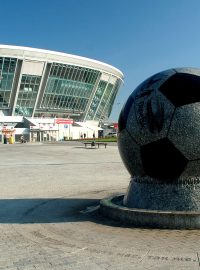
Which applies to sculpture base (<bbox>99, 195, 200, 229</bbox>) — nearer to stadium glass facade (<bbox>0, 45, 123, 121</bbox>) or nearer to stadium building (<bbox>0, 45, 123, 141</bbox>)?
stadium building (<bbox>0, 45, 123, 141</bbox>)

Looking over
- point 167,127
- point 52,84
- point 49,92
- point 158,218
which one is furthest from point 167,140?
point 49,92

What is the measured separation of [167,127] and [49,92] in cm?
7051

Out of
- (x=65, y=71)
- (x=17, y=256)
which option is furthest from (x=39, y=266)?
(x=65, y=71)

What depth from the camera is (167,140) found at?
648cm

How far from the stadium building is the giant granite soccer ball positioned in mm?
58520

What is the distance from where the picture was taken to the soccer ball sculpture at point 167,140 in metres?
6.45

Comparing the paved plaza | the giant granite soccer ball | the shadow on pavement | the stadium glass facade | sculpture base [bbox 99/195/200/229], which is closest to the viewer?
the paved plaza

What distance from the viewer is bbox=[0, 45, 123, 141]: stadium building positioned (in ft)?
222

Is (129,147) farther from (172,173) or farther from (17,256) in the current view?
(17,256)

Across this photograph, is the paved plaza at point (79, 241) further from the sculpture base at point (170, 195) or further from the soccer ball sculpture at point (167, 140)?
the soccer ball sculpture at point (167, 140)

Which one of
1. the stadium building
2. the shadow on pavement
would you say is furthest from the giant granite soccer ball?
the stadium building

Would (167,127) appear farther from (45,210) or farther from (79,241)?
(45,210)

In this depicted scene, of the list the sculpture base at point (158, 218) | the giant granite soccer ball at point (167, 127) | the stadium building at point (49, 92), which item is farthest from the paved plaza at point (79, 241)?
the stadium building at point (49, 92)

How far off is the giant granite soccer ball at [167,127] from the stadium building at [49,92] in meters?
58.5
